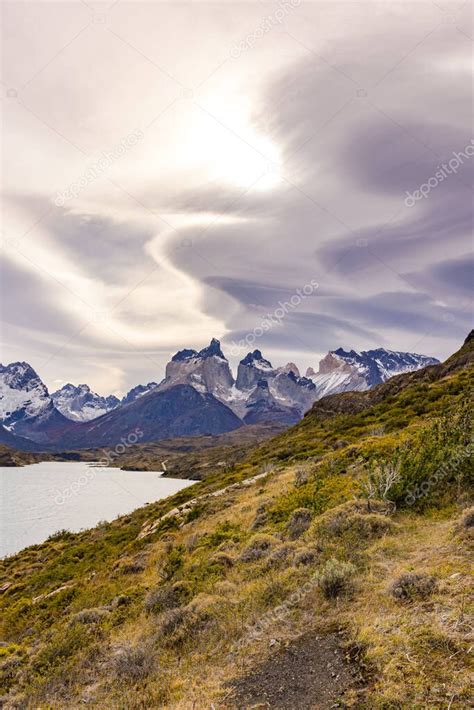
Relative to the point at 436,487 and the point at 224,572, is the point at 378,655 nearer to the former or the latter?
the point at 224,572

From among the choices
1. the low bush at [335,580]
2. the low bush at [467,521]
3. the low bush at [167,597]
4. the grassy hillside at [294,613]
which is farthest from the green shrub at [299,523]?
the low bush at [467,521]

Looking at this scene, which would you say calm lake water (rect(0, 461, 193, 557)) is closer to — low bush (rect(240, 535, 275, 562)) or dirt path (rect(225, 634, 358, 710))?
low bush (rect(240, 535, 275, 562))

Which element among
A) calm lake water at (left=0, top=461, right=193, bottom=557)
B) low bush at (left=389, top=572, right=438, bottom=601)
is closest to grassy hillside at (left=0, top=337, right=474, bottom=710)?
low bush at (left=389, top=572, right=438, bottom=601)

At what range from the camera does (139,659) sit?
9.52m

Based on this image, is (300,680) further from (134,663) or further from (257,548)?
(257,548)

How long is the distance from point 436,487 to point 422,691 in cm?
1073

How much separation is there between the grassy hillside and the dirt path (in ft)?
0.09

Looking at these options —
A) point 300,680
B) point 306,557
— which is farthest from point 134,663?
point 306,557

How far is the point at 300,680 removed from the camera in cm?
744

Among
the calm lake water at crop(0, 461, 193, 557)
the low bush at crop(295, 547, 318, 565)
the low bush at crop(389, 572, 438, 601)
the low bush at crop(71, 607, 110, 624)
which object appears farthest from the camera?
the calm lake water at crop(0, 461, 193, 557)

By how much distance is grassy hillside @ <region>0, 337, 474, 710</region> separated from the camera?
7.14 m

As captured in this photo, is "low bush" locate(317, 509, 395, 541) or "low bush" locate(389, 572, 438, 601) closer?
"low bush" locate(389, 572, 438, 601)

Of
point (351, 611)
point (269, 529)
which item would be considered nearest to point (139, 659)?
point (351, 611)

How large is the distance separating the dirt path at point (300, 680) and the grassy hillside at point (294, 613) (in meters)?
0.03
